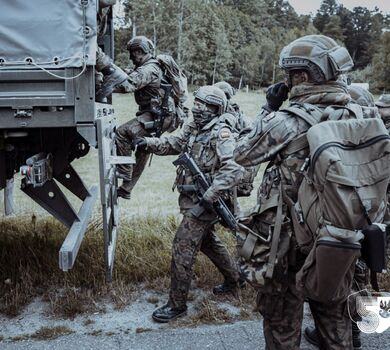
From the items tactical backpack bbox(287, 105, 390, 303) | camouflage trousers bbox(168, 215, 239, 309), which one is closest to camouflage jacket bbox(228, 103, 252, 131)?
camouflage trousers bbox(168, 215, 239, 309)

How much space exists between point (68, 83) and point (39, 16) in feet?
1.61

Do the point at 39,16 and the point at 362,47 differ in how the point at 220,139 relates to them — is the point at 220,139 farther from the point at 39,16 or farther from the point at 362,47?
the point at 362,47

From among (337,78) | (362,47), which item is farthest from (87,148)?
(362,47)

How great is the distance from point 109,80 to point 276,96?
1.93m

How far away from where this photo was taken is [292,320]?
2650mm

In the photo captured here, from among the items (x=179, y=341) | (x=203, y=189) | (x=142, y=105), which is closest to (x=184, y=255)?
(x=203, y=189)

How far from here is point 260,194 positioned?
8.75 feet

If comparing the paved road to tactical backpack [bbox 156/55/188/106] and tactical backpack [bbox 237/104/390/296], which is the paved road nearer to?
tactical backpack [bbox 237/104/390/296]

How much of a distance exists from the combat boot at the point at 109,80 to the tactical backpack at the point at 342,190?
2.38 m

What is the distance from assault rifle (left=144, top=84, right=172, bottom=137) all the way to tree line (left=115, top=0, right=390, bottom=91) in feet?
26.4

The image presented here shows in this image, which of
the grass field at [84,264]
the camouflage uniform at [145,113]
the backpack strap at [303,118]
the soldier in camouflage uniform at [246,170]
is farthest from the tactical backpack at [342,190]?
the camouflage uniform at [145,113]

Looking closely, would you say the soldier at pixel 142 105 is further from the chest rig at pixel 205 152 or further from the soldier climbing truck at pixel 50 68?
the soldier climbing truck at pixel 50 68

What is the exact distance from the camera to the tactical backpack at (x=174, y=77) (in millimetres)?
5594

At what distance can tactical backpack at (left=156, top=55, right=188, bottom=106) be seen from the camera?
5.59m
